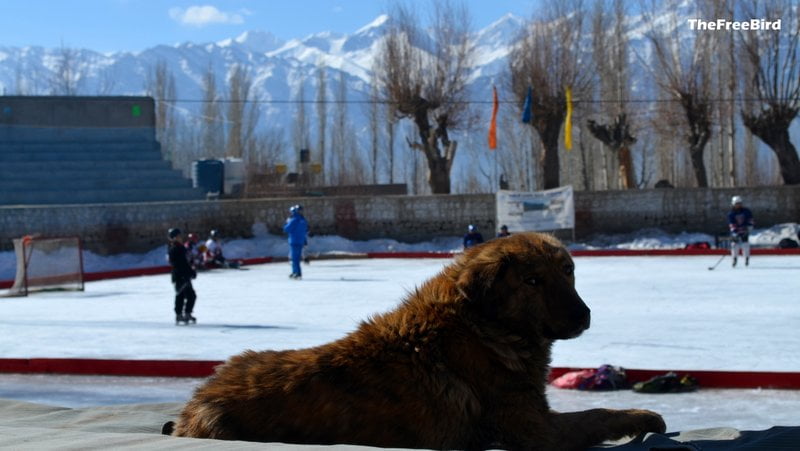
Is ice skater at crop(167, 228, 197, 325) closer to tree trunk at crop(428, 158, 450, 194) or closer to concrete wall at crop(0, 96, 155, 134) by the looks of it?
tree trunk at crop(428, 158, 450, 194)

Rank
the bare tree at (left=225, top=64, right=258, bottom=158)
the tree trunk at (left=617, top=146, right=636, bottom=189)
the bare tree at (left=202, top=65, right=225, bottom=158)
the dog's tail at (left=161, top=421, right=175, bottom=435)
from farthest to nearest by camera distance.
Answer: the bare tree at (left=202, top=65, right=225, bottom=158) → the bare tree at (left=225, top=64, right=258, bottom=158) → the tree trunk at (left=617, top=146, right=636, bottom=189) → the dog's tail at (left=161, top=421, right=175, bottom=435)

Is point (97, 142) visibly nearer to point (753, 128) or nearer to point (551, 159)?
point (551, 159)

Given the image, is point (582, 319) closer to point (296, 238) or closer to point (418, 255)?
point (296, 238)

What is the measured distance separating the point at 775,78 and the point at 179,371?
34.7 metres

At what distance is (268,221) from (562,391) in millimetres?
28936

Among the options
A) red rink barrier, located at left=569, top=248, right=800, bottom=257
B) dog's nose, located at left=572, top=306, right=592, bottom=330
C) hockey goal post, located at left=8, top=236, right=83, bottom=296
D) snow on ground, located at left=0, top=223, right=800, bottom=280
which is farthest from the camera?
snow on ground, located at left=0, top=223, right=800, bottom=280

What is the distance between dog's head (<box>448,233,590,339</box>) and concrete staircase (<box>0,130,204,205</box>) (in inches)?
1427

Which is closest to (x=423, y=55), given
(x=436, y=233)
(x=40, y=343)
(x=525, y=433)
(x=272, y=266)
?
(x=436, y=233)

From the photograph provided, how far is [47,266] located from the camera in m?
24.1

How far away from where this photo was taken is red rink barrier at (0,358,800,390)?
344 inches

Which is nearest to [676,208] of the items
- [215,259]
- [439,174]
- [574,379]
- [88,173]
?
[439,174]

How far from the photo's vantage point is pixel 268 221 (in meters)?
37.2

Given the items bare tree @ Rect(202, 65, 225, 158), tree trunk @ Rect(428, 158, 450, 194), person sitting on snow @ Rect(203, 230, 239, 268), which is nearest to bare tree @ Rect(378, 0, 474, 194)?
tree trunk @ Rect(428, 158, 450, 194)

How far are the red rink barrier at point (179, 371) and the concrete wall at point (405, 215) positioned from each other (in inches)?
908
